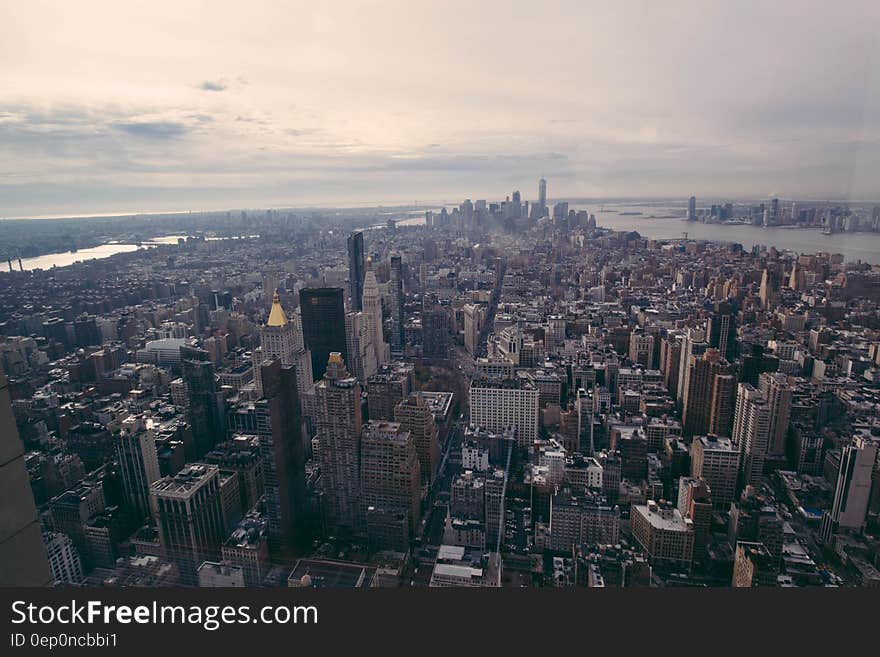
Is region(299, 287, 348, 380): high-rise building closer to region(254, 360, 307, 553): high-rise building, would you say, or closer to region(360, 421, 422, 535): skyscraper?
region(254, 360, 307, 553): high-rise building

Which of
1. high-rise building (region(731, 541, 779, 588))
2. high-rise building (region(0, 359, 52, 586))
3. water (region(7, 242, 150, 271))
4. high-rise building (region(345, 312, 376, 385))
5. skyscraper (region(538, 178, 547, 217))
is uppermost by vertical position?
skyscraper (region(538, 178, 547, 217))

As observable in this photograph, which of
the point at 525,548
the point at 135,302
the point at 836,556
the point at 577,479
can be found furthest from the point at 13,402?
the point at 135,302

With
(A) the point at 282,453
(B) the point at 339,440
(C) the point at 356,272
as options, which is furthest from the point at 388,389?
(C) the point at 356,272

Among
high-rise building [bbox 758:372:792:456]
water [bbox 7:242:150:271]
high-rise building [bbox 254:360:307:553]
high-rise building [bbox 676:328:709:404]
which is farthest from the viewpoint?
high-rise building [bbox 676:328:709:404]

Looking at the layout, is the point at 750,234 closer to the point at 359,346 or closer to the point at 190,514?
the point at 359,346

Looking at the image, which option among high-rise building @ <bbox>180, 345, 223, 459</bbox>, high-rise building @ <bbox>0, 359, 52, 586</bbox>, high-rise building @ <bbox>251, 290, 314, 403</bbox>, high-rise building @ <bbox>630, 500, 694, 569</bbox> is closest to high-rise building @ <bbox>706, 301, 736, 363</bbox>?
high-rise building @ <bbox>630, 500, 694, 569</bbox>

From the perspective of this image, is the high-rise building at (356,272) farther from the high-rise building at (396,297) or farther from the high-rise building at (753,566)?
the high-rise building at (753,566)
